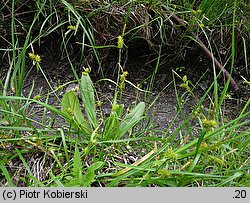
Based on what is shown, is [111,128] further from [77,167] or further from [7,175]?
[7,175]

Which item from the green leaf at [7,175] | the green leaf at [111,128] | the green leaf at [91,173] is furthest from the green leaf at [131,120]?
the green leaf at [7,175]

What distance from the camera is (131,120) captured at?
57.2 inches

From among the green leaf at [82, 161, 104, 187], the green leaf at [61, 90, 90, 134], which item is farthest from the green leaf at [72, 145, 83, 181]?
the green leaf at [61, 90, 90, 134]

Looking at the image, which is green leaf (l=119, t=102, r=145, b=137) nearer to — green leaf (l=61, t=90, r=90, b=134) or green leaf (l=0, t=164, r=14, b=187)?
green leaf (l=61, t=90, r=90, b=134)

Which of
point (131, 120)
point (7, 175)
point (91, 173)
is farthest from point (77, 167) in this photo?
point (131, 120)

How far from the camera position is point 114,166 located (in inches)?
52.4

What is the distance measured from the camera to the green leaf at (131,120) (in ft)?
4.64

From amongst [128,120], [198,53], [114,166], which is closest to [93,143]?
[114,166]

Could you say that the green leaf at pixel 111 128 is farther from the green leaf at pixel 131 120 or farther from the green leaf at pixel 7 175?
the green leaf at pixel 7 175

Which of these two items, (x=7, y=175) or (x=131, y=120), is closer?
(x=7, y=175)

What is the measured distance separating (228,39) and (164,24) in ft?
0.98

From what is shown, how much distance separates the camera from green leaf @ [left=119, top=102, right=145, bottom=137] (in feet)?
4.64

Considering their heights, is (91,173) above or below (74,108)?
below
